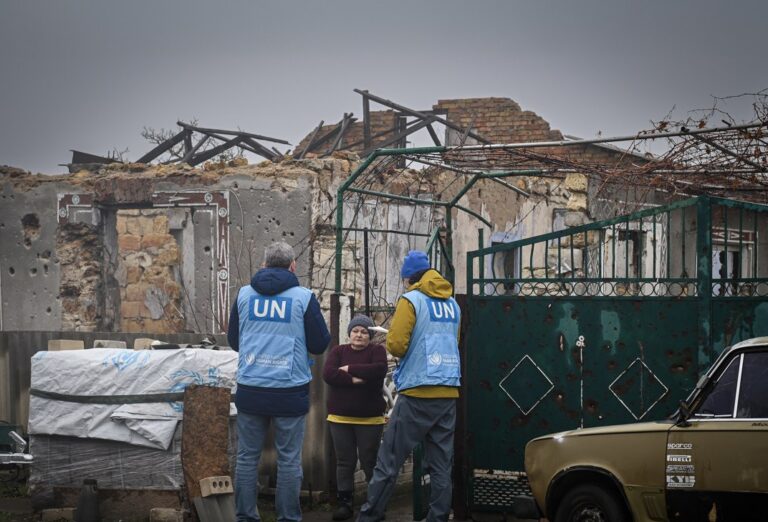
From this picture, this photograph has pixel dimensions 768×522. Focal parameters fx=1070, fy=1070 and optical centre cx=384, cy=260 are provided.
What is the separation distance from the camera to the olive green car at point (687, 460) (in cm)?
602

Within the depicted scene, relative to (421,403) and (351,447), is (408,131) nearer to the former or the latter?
(351,447)

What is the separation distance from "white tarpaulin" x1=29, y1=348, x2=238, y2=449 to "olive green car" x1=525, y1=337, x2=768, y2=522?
9.53ft

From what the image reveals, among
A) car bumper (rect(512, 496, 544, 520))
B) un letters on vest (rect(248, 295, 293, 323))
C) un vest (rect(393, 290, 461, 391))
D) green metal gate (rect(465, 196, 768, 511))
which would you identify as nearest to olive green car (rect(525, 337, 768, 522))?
car bumper (rect(512, 496, 544, 520))

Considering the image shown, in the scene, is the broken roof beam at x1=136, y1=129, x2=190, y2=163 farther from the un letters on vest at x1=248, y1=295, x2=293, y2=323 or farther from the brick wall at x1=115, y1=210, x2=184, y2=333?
the un letters on vest at x1=248, y1=295, x2=293, y2=323

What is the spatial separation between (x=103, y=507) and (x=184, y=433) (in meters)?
0.89

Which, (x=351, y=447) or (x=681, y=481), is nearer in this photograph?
(x=681, y=481)

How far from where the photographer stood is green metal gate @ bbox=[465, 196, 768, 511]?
7.66 meters

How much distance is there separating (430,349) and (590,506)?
59.8 inches

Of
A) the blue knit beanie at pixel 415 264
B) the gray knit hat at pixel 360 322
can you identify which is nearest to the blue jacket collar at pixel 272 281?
the blue knit beanie at pixel 415 264

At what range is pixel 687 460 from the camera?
6195 millimetres

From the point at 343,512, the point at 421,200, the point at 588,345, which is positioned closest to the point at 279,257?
the point at 343,512

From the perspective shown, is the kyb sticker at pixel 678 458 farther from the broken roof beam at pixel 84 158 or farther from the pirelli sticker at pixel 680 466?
the broken roof beam at pixel 84 158

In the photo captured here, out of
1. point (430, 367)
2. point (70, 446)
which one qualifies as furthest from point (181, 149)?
point (430, 367)

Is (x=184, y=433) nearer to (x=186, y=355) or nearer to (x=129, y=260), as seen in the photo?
(x=186, y=355)
